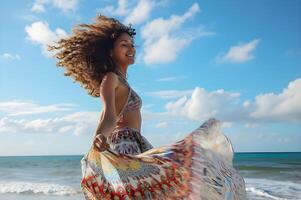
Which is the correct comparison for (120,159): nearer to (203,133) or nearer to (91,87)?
(203,133)

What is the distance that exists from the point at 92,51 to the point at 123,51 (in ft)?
0.88

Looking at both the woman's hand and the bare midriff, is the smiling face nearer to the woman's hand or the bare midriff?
the bare midriff

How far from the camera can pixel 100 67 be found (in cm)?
315

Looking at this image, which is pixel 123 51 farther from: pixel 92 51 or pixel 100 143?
pixel 100 143

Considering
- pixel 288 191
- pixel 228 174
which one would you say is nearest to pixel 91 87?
pixel 228 174

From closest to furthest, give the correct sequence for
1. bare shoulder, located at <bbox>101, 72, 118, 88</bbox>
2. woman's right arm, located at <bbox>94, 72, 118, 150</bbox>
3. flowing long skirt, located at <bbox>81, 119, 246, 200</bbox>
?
flowing long skirt, located at <bbox>81, 119, 246, 200</bbox>
woman's right arm, located at <bbox>94, 72, 118, 150</bbox>
bare shoulder, located at <bbox>101, 72, 118, 88</bbox>

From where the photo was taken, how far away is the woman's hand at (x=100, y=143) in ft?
7.44

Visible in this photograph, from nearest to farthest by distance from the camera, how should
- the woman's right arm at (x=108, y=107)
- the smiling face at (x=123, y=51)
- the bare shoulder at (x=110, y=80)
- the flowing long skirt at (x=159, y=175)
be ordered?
the flowing long skirt at (x=159, y=175) → the woman's right arm at (x=108, y=107) → the bare shoulder at (x=110, y=80) → the smiling face at (x=123, y=51)

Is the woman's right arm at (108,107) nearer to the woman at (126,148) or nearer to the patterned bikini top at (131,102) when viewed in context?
the woman at (126,148)

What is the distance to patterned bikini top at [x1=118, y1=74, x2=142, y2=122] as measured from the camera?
9.38 ft

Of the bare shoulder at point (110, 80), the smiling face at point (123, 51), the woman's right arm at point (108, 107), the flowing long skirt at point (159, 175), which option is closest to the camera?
the flowing long skirt at point (159, 175)

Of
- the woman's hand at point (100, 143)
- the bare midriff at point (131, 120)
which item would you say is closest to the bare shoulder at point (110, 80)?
the bare midriff at point (131, 120)

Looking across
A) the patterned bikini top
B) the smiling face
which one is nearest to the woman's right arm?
the patterned bikini top

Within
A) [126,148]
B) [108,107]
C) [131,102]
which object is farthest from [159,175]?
[131,102]
